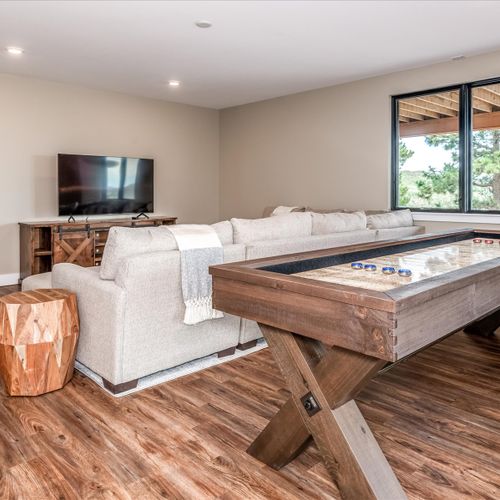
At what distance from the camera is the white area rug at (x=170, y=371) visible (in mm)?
2650

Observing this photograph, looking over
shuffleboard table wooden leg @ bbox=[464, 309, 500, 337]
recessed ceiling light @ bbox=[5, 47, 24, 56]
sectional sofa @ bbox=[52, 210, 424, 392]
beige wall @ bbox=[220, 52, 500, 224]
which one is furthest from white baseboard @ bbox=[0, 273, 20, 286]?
shuffleboard table wooden leg @ bbox=[464, 309, 500, 337]

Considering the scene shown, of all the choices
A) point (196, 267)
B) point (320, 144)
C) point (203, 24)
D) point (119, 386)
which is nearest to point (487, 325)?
point (196, 267)

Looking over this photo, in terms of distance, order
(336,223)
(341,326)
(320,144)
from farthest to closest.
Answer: (320,144) → (336,223) → (341,326)

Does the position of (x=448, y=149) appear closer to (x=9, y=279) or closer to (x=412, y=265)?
(x=412, y=265)

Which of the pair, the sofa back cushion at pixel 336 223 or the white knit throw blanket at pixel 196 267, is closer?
the white knit throw blanket at pixel 196 267

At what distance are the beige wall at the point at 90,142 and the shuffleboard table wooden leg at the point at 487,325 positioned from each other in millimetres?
4833

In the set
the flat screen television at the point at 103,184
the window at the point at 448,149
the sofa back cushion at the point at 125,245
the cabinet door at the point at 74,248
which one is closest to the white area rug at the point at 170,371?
the sofa back cushion at the point at 125,245

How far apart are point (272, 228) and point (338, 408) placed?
1.83 meters

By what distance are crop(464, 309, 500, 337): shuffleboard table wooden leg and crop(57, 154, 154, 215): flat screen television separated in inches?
183

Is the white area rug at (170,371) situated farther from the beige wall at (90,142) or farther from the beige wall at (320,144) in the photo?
the beige wall at (90,142)

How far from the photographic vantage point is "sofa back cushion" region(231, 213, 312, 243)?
10.2 feet

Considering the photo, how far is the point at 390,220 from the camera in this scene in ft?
14.7

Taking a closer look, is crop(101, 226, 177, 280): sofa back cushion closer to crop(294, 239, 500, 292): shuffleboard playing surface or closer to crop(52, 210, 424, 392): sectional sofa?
crop(52, 210, 424, 392): sectional sofa

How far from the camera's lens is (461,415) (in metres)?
2.30
